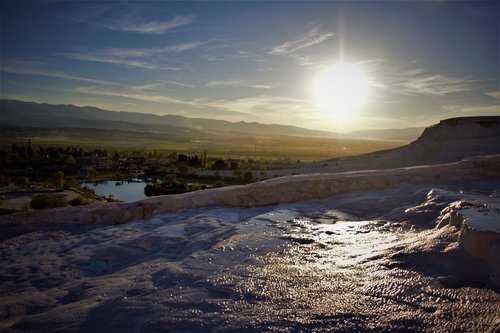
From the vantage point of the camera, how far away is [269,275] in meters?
3.77

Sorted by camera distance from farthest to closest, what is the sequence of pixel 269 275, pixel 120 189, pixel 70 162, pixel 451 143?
pixel 70 162, pixel 120 189, pixel 451 143, pixel 269 275

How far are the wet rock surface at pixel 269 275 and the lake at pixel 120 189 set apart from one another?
33308 mm

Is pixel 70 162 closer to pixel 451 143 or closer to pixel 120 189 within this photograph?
pixel 120 189

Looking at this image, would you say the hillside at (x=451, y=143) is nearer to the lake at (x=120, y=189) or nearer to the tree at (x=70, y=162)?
the lake at (x=120, y=189)

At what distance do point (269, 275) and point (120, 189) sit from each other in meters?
44.0

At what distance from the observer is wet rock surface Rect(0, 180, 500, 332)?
9.53 ft

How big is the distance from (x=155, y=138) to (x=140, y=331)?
19006cm

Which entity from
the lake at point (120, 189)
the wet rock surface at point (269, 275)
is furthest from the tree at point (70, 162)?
the wet rock surface at point (269, 275)

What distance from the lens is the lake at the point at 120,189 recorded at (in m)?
39.2

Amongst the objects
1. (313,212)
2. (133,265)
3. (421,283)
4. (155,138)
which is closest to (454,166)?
Result: (313,212)

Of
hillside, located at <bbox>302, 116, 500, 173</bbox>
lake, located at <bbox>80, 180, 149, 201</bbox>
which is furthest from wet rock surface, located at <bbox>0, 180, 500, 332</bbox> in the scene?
lake, located at <bbox>80, 180, 149, 201</bbox>

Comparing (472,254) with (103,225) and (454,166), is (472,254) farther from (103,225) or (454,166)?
(103,225)

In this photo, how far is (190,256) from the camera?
4574 millimetres

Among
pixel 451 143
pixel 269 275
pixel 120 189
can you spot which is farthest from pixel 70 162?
pixel 269 275
